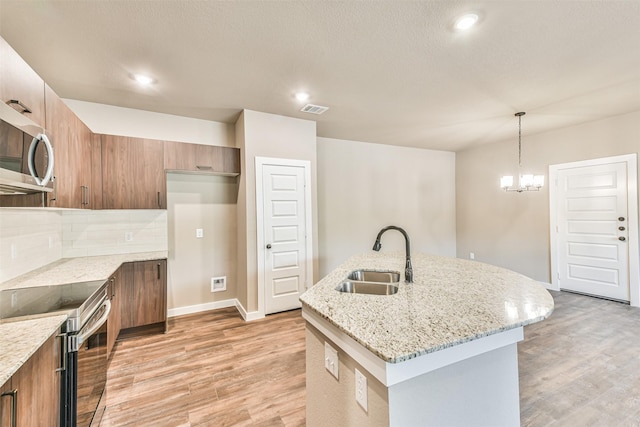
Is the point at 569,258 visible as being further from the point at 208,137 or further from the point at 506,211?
the point at 208,137

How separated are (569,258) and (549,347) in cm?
242

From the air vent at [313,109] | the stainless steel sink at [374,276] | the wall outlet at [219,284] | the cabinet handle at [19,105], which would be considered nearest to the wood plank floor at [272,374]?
the wall outlet at [219,284]

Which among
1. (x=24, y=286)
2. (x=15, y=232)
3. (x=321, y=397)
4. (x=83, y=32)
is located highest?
(x=83, y=32)

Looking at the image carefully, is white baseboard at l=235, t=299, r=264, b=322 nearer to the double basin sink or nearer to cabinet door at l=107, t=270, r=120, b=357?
cabinet door at l=107, t=270, r=120, b=357

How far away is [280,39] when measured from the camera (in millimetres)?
2031

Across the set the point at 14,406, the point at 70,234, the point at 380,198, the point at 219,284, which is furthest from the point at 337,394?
the point at 380,198

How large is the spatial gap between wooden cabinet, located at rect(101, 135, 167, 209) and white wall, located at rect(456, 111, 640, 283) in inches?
215

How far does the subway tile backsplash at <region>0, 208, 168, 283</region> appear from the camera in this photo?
2043 millimetres

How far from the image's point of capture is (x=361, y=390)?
3.37 feet

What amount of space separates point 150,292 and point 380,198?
3841mm

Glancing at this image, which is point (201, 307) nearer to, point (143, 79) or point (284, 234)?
point (284, 234)

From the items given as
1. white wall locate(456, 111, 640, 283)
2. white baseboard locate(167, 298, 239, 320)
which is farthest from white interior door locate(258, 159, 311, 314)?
white wall locate(456, 111, 640, 283)

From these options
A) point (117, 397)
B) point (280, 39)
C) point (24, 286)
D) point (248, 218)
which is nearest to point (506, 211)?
point (248, 218)

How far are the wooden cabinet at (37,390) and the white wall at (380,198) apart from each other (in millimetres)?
3553
